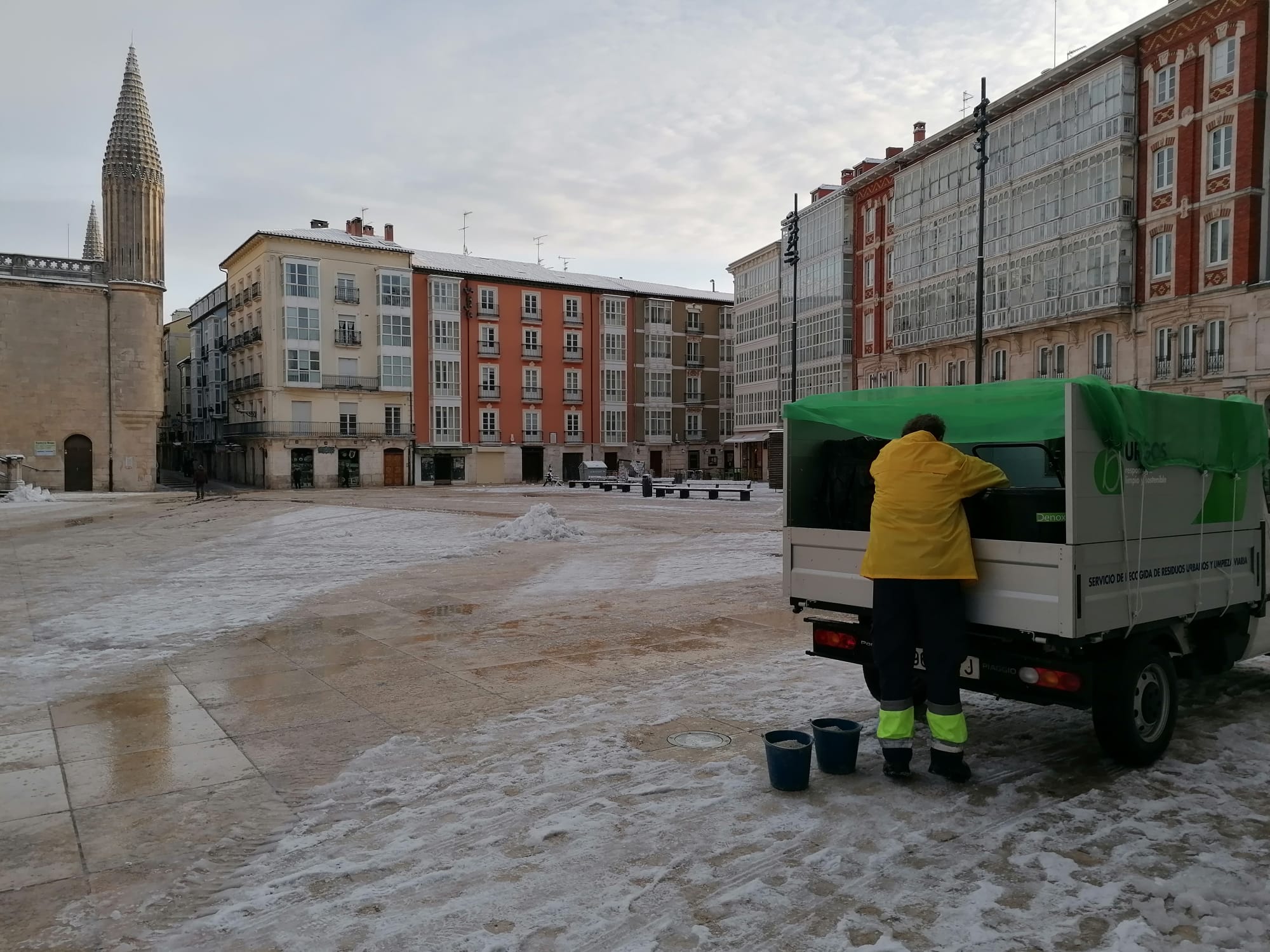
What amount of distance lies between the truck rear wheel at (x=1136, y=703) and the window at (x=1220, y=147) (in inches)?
1334

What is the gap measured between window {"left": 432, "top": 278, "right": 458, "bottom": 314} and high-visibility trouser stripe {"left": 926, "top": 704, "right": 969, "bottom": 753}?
6244 centimetres

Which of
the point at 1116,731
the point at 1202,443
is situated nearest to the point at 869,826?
the point at 1116,731

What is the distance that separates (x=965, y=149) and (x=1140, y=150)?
866 cm

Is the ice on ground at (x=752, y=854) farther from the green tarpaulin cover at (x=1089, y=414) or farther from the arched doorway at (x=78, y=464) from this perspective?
the arched doorway at (x=78, y=464)

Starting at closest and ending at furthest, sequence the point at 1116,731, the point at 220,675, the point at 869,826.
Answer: the point at 869,826 < the point at 1116,731 < the point at 220,675

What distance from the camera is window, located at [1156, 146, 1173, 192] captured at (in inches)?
1318

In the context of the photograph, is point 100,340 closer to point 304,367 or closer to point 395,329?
point 304,367

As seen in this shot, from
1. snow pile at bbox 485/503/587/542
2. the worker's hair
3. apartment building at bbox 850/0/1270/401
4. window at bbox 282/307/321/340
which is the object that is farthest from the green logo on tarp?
window at bbox 282/307/321/340

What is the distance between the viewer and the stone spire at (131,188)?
50.0 meters

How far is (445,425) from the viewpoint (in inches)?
2532

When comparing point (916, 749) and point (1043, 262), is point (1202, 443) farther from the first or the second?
point (1043, 262)

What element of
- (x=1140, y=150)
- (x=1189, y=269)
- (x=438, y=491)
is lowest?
(x=438, y=491)

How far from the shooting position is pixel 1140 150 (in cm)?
3447

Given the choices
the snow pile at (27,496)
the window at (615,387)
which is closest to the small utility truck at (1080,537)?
the snow pile at (27,496)
